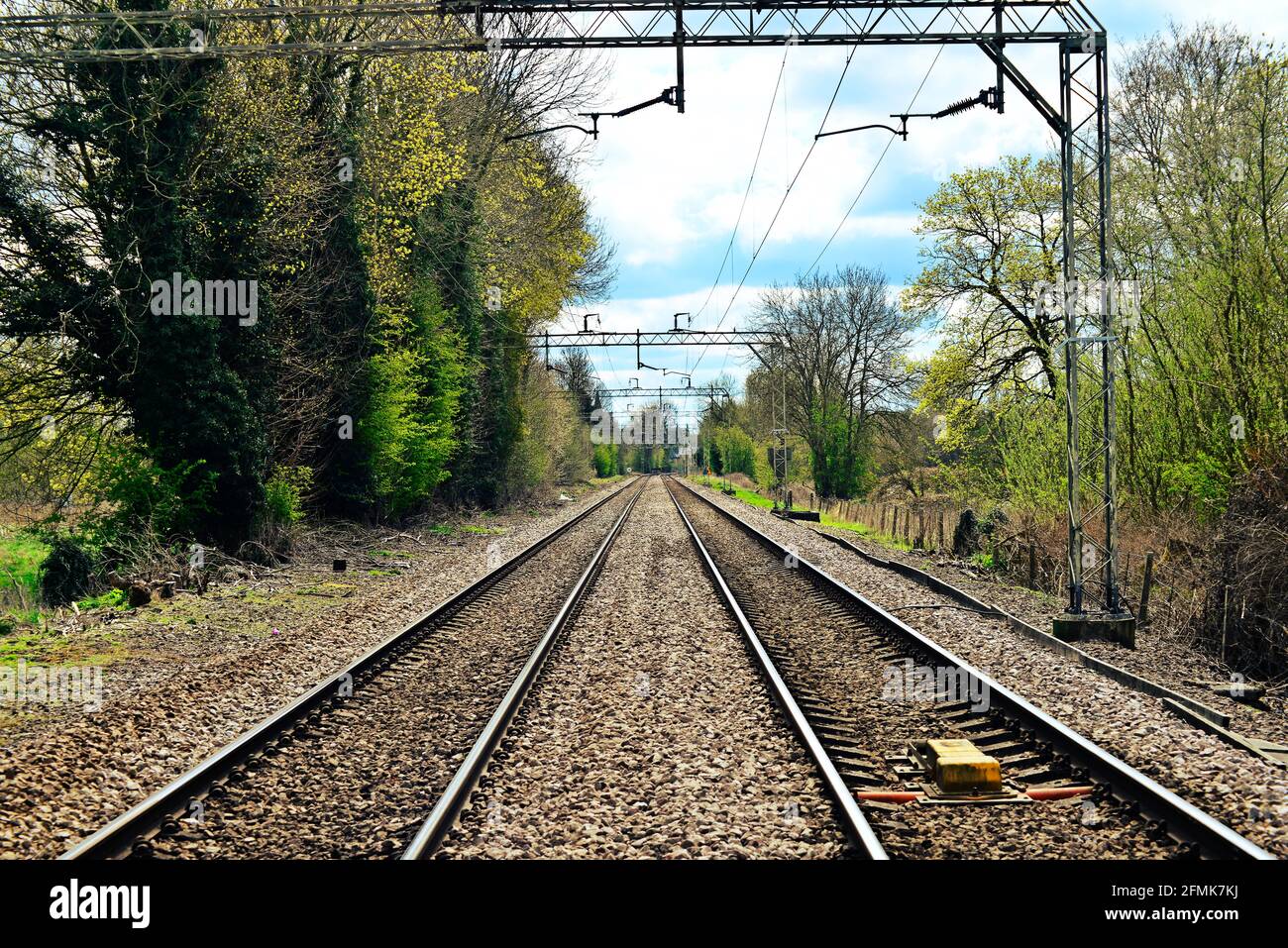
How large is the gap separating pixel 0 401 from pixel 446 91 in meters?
11.9

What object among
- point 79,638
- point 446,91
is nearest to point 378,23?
point 446,91

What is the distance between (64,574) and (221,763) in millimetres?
8548

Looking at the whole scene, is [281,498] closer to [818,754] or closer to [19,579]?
[19,579]

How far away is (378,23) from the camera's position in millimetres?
20703

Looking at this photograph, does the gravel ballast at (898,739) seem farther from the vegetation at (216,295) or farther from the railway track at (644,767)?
the vegetation at (216,295)

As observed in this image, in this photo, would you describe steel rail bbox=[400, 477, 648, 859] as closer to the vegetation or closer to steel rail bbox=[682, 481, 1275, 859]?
steel rail bbox=[682, 481, 1275, 859]

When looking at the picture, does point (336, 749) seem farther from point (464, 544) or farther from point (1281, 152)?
point (464, 544)

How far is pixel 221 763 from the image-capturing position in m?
6.16

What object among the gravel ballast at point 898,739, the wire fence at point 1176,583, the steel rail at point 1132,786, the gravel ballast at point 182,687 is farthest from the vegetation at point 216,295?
the wire fence at point 1176,583

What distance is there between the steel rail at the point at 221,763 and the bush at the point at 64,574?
207 inches

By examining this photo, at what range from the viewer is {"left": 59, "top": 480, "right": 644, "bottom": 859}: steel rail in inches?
195

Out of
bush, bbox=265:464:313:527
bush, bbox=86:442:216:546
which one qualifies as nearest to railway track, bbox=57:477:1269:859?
bush, bbox=86:442:216:546

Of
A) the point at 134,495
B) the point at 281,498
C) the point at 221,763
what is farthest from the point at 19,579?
the point at 221,763

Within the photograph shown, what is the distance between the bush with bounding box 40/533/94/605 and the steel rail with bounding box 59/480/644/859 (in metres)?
5.26
